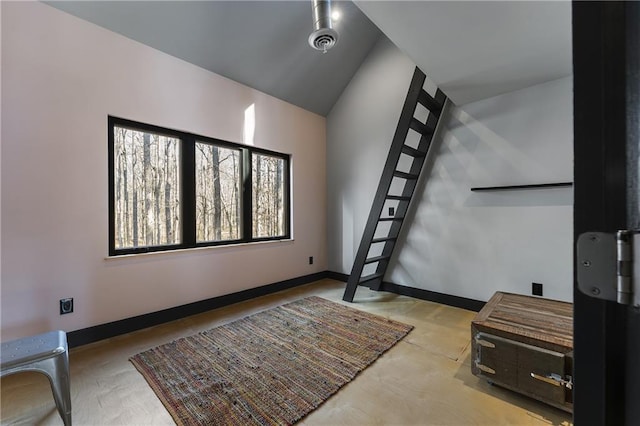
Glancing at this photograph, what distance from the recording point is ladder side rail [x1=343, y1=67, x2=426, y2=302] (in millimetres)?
2721

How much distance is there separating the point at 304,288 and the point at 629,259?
3.59 metres

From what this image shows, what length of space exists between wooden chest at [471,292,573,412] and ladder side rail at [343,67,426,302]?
144 centimetres

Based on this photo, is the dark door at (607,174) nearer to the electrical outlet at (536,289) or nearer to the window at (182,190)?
the electrical outlet at (536,289)

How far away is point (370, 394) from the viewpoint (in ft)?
5.30

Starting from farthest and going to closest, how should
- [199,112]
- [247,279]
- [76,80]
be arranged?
[247,279]
[199,112]
[76,80]

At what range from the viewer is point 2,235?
186cm

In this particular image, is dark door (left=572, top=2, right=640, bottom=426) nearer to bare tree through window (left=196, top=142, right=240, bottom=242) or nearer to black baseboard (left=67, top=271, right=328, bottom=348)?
black baseboard (left=67, top=271, right=328, bottom=348)

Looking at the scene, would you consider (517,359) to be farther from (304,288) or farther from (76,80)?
Result: (76,80)

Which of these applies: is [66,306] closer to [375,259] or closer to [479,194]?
[375,259]

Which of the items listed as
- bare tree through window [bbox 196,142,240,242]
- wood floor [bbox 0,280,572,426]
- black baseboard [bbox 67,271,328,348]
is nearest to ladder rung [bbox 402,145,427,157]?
wood floor [bbox 0,280,572,426]

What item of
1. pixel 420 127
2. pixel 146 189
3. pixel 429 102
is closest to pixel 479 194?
pixel 420 127

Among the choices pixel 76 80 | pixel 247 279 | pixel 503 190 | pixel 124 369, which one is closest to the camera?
pixel 124 369

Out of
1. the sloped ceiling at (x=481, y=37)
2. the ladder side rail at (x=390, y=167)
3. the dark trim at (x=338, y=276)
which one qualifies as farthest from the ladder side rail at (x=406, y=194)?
the sloped ceiling at (x=481, y=37)

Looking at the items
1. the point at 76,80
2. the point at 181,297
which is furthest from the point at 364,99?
the point at 181,297
